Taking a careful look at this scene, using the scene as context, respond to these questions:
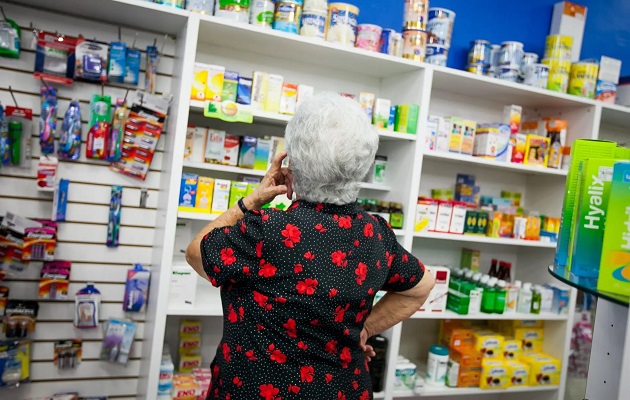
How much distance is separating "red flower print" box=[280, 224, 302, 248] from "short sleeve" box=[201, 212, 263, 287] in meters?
0.08

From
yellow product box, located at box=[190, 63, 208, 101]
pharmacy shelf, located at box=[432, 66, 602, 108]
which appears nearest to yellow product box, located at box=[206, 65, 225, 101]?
yellow product box, located at box=[190, 63, 208, 101]

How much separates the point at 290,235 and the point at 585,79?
3.19 m

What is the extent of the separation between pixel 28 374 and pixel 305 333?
2210mm

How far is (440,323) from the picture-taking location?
13.5 feet

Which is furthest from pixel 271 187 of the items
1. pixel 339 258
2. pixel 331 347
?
pixel 331 347

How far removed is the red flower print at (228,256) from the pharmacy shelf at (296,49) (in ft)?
5.44

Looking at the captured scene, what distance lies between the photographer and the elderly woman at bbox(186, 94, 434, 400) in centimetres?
170

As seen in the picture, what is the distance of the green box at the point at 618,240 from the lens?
4.22 feet

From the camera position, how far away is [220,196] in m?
3.08

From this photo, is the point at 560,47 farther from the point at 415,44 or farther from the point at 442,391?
the point at 442,391

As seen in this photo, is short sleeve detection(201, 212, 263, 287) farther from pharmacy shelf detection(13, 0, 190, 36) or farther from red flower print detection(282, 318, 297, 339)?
pharmacy shelf detection(13, 0, 190, 36)

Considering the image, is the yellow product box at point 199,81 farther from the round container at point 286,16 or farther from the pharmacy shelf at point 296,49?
the round container at point 286,16

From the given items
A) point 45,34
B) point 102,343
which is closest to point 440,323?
point 102,343

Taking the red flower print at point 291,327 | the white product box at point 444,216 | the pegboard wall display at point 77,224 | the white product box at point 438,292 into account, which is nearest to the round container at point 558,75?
the white product box at point 444,216
